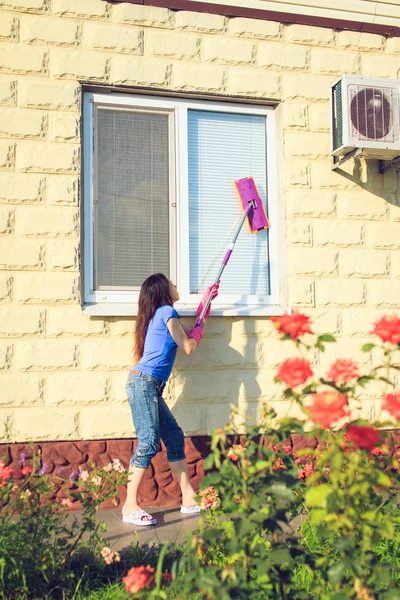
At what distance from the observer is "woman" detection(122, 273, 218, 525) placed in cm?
420

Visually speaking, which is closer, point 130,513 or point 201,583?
point 201,583

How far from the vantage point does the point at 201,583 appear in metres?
2.08

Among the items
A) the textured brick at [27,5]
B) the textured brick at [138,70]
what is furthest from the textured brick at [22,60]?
the textured brick at [138,70]

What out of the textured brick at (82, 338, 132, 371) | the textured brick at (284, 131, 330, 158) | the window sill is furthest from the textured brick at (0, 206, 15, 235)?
the textured brick at (284, 131, 330, 158)

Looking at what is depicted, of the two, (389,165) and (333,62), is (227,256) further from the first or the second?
(333,62)

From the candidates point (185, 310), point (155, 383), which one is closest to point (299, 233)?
point (185, 310)

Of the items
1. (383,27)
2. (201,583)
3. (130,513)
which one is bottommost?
(130,513)

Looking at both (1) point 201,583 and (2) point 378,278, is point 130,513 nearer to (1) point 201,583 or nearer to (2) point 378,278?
(1) point 201,583

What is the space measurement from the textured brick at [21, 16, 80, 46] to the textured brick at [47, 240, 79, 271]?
1.47 m

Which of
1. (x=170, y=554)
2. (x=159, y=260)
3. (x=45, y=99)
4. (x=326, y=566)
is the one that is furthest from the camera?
(x=159, y=260)

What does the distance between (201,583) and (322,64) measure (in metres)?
4.39

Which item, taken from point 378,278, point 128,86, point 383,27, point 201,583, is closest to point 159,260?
point 128,86

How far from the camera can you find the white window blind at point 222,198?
16.9 ft

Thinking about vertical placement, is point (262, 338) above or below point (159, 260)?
below
